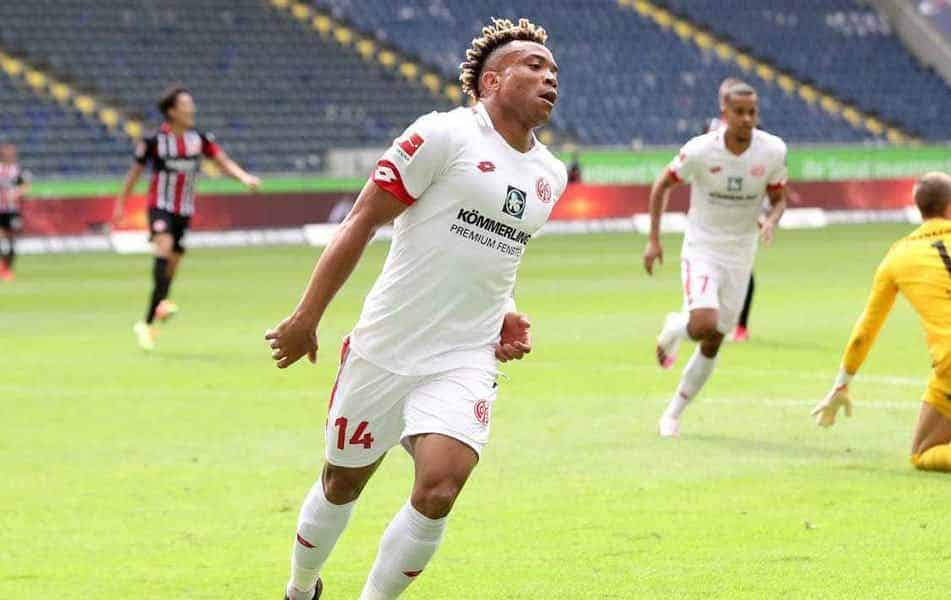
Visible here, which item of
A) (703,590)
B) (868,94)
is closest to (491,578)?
(703,590)

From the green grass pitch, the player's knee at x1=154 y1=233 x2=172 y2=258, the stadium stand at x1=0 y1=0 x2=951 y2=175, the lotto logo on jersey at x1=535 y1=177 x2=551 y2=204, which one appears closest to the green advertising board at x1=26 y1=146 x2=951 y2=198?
the stadium stand at x1=0 y1=0 x2=951 y2=175

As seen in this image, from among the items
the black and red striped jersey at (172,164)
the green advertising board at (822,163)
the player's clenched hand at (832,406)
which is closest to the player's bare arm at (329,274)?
the player's clenched hand at (832,406)

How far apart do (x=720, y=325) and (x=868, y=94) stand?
4392 cm

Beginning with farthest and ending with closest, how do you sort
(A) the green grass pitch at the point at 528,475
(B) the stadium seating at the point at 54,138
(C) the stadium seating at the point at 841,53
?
(C) the stadium seating at the point at 841,53 → (B) the stadium seating at the point at 54,138 → (A) the green grass pitch at the point at 528,475

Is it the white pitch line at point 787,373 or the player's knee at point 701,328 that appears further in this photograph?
the white pitch line at point 787,373

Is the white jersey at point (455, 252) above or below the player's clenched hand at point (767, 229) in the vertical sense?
above

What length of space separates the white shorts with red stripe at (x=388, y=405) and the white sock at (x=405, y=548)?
0.30 meters

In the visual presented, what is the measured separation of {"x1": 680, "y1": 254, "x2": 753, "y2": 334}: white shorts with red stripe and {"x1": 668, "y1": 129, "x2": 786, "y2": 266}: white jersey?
2.6 inches

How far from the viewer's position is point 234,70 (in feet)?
143

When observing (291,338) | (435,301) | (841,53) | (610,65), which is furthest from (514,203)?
(841,53)

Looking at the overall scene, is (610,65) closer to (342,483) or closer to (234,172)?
(234,172)

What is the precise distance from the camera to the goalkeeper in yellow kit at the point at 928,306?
10.2m

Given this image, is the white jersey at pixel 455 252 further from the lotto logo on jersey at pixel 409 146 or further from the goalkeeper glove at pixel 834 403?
the goalkeeper glove at pixel 834 403

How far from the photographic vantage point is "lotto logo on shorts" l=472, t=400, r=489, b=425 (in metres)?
6.38
